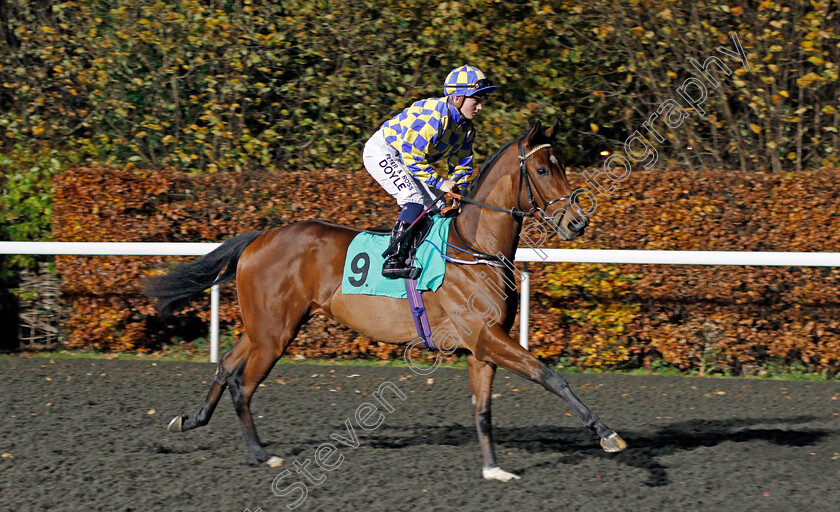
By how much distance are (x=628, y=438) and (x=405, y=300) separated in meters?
1.62

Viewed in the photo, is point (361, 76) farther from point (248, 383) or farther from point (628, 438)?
point (628, 438)

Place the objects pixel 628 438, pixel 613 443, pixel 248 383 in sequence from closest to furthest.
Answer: pixel 613 443 → pixel 248 383 → pixel 628 438

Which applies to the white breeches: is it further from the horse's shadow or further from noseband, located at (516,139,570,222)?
the horse's shadow

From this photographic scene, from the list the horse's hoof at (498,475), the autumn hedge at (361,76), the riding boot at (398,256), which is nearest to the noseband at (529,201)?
the riding boot at (398,256)

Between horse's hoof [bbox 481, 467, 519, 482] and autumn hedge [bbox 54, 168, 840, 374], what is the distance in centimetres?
289

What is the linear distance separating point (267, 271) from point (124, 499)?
4.93ft

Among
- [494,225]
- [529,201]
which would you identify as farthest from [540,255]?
[529,201]

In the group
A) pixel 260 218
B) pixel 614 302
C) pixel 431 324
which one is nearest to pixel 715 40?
pixel 614 302

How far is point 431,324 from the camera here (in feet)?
14.2

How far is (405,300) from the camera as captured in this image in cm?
439

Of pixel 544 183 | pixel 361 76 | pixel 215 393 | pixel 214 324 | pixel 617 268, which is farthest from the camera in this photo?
pixel 361 76

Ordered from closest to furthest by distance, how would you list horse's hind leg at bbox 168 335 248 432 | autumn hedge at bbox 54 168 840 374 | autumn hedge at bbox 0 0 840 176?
horse's hind leg at bbox 168 335 248 432 < autumn hedge at bbox 54 168 840 374 < autumn hedge at bbox 0 0 840 176

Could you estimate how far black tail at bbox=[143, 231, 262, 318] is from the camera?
4.94m

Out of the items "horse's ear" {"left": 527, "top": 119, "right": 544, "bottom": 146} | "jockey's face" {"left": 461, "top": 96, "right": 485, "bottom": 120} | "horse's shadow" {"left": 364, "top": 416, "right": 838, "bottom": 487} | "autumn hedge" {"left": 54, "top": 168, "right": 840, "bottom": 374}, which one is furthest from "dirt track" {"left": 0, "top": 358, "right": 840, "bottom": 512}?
"jockey's face" {"left": 461, "top": 96, "right": 485, "bottom": 120}
